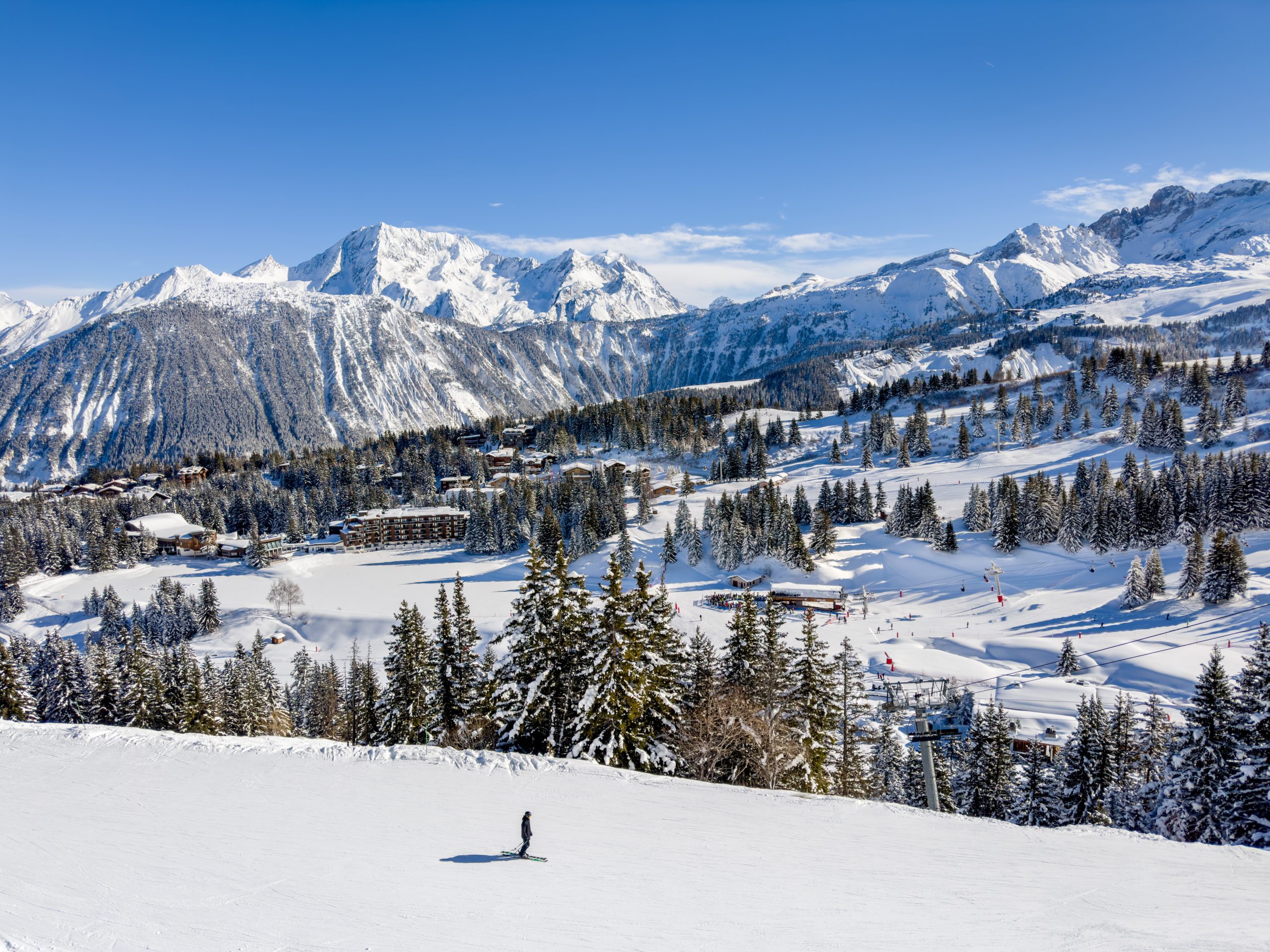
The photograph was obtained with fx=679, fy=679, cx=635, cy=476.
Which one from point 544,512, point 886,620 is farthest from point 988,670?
point 544,512

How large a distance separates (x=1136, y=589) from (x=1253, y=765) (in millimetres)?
47519

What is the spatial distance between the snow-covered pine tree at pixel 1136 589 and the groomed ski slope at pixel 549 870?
54596mm

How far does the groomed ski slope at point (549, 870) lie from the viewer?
41.0 ft

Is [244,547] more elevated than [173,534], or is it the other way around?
[173,534]

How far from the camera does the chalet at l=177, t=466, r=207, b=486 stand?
552ft

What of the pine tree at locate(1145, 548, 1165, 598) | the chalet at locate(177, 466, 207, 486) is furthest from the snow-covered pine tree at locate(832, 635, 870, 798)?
the chalet at locate(177, 466, 207, 486)

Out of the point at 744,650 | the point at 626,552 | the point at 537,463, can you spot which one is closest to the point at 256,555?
the point at 537,463

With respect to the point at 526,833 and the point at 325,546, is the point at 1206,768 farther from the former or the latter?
the point at 325,546

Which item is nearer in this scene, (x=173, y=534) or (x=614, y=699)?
(x=614, y=699)

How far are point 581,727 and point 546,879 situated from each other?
29.0ft

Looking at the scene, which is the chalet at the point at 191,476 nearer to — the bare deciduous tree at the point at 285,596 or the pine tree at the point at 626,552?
the bare deciduous tree at the point at 285,596

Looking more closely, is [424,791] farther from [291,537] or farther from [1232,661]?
[291,537]

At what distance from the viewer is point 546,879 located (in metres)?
14.8

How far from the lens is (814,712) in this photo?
1043 inches
